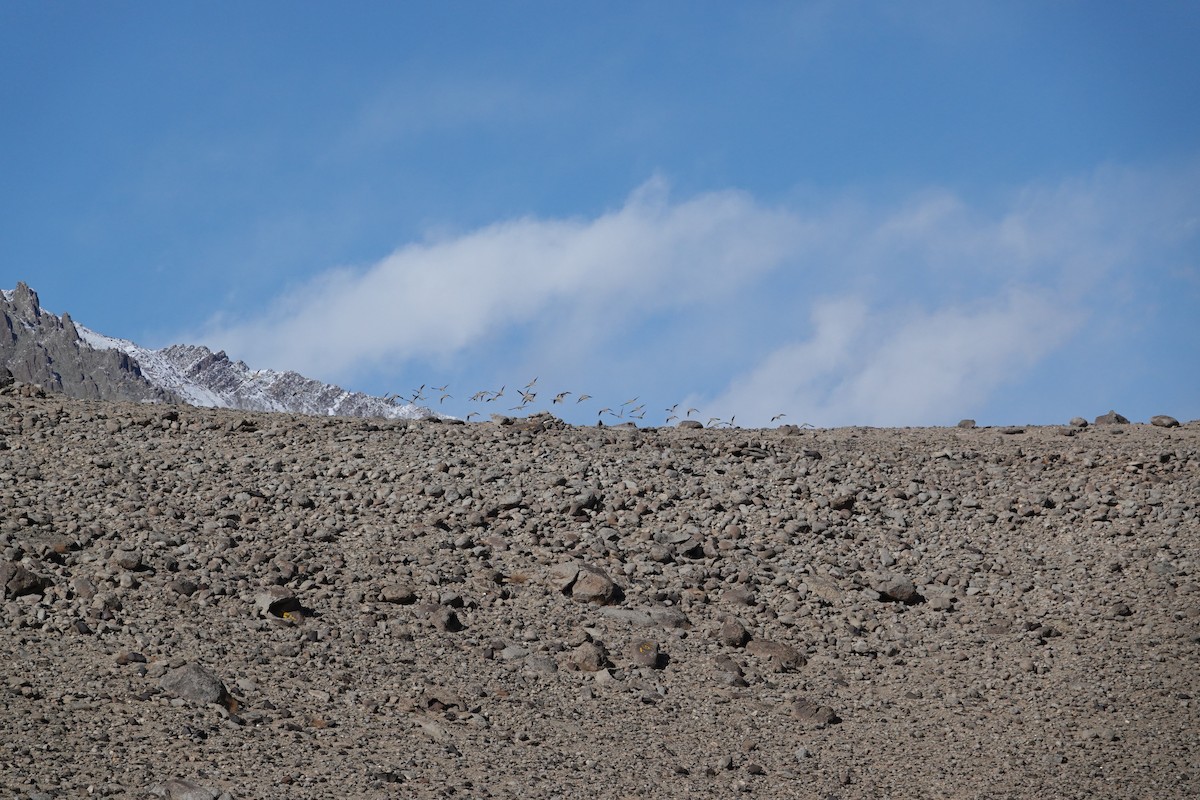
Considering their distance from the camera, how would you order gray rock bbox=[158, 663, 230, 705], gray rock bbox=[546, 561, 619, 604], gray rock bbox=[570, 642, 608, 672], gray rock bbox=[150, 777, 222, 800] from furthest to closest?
1. gray rock bbox=[546, 561, 619, 604]
2. gray rock bbox=[570, 642, 608, 672]
3. gray rock bbox=[158, 663, 230, 705]
4. gray rock bbox=[150, 777, 222, 800]

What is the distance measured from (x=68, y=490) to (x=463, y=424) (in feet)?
17.4

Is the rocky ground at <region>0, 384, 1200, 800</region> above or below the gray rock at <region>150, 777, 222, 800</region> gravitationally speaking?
above

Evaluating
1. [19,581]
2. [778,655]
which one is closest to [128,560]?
[19,581]

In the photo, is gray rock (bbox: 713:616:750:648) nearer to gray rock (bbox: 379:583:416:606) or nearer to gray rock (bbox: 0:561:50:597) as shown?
gray rock (bbox: 379:583:416:606)

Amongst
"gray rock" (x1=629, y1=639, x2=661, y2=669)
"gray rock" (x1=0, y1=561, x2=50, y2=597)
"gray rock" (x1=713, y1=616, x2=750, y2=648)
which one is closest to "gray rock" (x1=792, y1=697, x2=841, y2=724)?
"gray rock" (x1=713, y1=616, x2=750, y2=648)

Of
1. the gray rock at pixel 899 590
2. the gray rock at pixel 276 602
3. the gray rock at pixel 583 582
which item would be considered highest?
the gray rock at pixel 899 590

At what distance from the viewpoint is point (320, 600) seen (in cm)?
1188

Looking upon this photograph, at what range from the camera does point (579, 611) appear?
1225 centimetres

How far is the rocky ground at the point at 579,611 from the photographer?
9.55m

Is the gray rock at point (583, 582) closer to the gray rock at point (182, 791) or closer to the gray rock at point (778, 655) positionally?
the gray rock at point (778, 655)

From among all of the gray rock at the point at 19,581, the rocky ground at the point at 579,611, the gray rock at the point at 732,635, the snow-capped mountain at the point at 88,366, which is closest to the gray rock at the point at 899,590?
the rocky ground at the point at 579,611

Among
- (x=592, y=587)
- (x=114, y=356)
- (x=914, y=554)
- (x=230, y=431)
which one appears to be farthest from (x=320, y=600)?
(x=114, y=356)

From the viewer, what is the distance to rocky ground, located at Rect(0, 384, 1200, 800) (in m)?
9.55

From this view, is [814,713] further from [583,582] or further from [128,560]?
[128,560]
